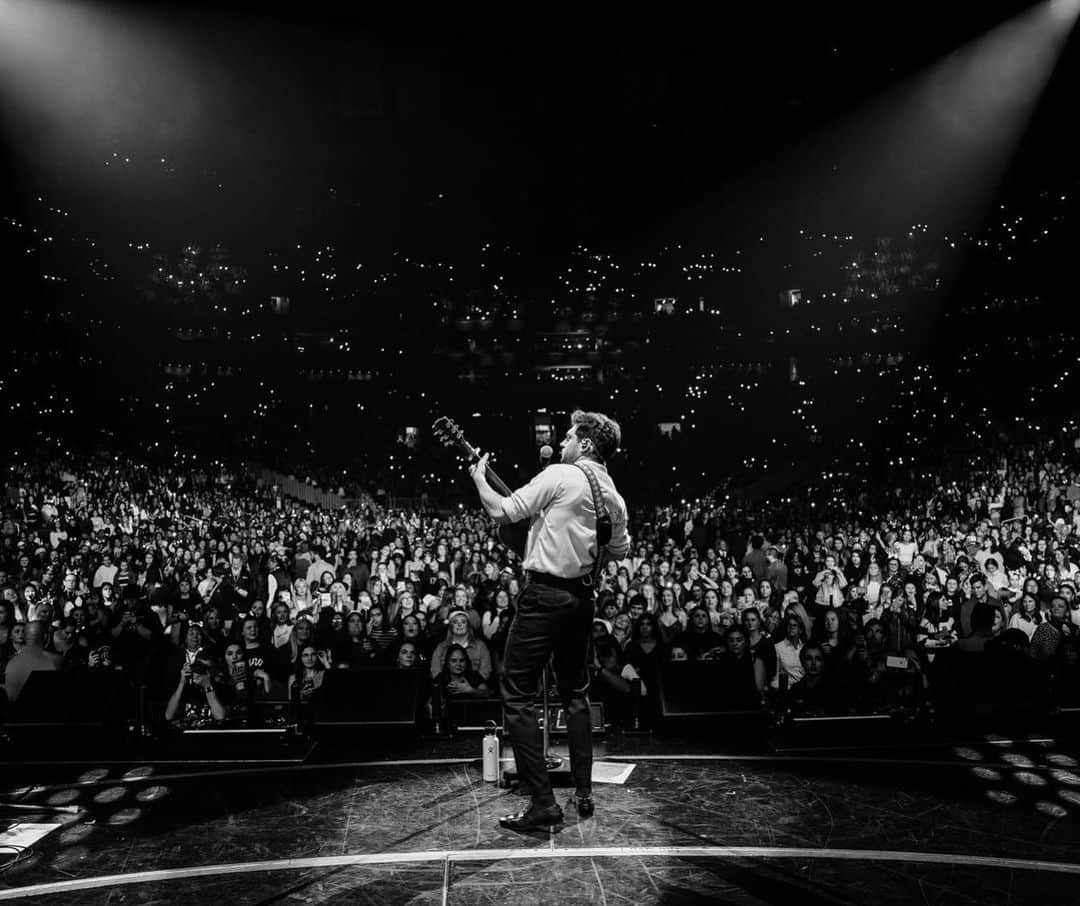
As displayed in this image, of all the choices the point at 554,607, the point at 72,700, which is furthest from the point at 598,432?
the point at 72,700

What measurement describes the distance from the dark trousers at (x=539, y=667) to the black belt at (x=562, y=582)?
0.6 inches

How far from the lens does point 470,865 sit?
9.63ft

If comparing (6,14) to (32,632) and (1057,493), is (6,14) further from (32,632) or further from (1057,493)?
(1057,493)

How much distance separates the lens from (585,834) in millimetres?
3221

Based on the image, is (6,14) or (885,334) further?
(885,334)

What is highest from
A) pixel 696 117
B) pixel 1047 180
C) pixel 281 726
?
pixel 1047 180

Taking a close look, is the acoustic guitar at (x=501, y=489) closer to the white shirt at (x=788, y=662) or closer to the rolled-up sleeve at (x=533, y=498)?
the rolled-up sleeve at (x=533, y=498)

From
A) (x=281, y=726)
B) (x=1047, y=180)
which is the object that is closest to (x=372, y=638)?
(x=281, y=726)

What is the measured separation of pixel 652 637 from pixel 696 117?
30.5 ft

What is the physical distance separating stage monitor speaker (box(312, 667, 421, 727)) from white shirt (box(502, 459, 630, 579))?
6.92 ft

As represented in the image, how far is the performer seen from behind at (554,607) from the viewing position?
10.8 ft

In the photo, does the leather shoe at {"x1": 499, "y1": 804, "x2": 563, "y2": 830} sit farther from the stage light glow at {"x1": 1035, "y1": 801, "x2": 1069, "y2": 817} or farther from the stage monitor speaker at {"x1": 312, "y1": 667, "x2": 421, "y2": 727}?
the stage light glow at {"x1": 1035, "y1": 801, "x2": 1069, "y2": 817}

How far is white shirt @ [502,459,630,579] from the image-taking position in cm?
332

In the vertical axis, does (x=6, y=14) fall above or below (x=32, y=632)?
above
